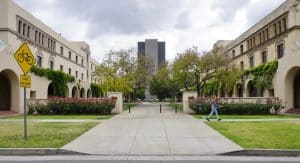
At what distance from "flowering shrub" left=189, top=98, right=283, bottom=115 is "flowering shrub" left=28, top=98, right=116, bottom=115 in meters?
7.15

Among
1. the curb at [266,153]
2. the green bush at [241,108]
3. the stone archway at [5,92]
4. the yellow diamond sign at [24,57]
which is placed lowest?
the curb at [266,153]

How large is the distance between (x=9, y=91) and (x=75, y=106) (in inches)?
252

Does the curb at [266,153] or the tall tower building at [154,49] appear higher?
the tall tower building at [154,49]

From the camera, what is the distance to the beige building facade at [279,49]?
100 ft

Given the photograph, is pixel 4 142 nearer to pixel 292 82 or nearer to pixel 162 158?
pixel 162 158

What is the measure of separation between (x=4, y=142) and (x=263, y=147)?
26.7 feet

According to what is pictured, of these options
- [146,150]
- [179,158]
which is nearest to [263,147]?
[179,158]

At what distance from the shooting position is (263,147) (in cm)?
1095

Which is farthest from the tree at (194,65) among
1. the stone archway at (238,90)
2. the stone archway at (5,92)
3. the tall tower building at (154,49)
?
the tall tower building at (154,49)

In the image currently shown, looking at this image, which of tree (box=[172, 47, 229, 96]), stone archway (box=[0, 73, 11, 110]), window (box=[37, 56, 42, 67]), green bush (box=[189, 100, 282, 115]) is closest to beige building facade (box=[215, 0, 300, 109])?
green bush (box=[189, 100, 282, 115])

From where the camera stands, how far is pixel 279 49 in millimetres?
34781

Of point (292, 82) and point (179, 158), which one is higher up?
point (292, 82)

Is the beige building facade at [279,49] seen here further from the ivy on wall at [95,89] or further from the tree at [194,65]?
the ivy on wall at [95,89]

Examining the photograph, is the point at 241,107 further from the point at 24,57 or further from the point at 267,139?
the point at 24,57
